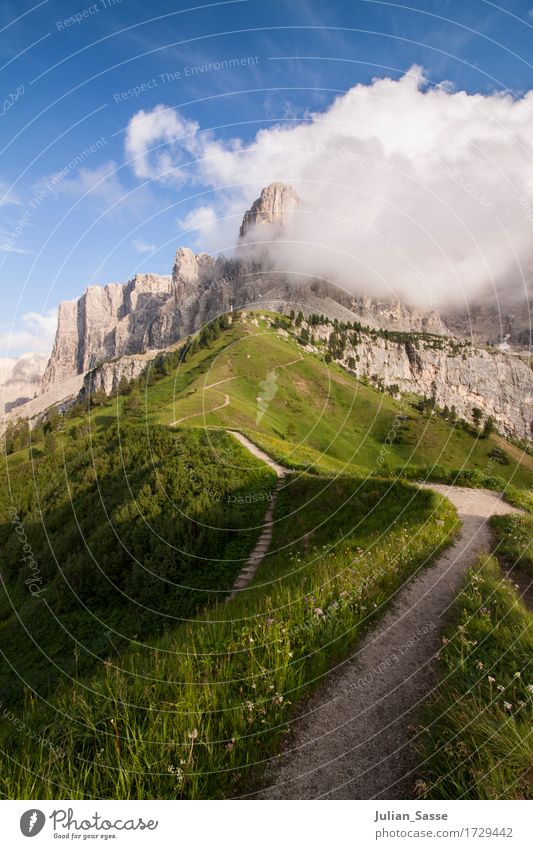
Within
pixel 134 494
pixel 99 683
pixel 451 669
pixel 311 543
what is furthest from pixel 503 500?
pixel 134 494

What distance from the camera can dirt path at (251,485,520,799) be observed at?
4652mm

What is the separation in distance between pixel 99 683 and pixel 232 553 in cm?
1437

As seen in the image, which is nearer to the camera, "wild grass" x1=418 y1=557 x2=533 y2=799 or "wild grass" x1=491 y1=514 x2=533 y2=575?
"wild grass" x1=418 y1=557 x2=533 y2=799

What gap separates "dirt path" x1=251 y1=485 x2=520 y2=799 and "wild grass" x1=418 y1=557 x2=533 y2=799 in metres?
0.36

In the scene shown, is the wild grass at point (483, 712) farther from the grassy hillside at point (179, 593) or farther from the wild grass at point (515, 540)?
the wild grass at point (515, 540)

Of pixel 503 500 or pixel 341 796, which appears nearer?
pixel 341 796

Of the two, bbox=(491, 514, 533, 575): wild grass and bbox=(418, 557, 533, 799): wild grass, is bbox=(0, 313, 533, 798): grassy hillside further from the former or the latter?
bbox=(418, 557, 533, 799): wild grass

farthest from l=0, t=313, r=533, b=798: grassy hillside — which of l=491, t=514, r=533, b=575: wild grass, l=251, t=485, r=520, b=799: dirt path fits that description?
l=491, t=514, r=533, b=575: wild grass

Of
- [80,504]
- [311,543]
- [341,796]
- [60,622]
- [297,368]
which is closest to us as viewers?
[341,796]

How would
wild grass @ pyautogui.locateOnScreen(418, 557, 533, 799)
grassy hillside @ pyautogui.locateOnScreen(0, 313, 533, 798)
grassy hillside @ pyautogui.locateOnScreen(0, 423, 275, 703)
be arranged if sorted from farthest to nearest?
grassy hillside @ pyautogui.locateOnScreen(0, 423, 275, 703)
grassy hillside @ pyautogui.locateOnScreen(0, 313, 533, 798)
wild grass @ pyautogui.locateOnScreen(418, 557, 533, 799)

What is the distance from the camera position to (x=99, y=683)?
253 inches

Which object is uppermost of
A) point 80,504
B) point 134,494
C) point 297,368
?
point 297,368

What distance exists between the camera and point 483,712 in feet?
15.7
